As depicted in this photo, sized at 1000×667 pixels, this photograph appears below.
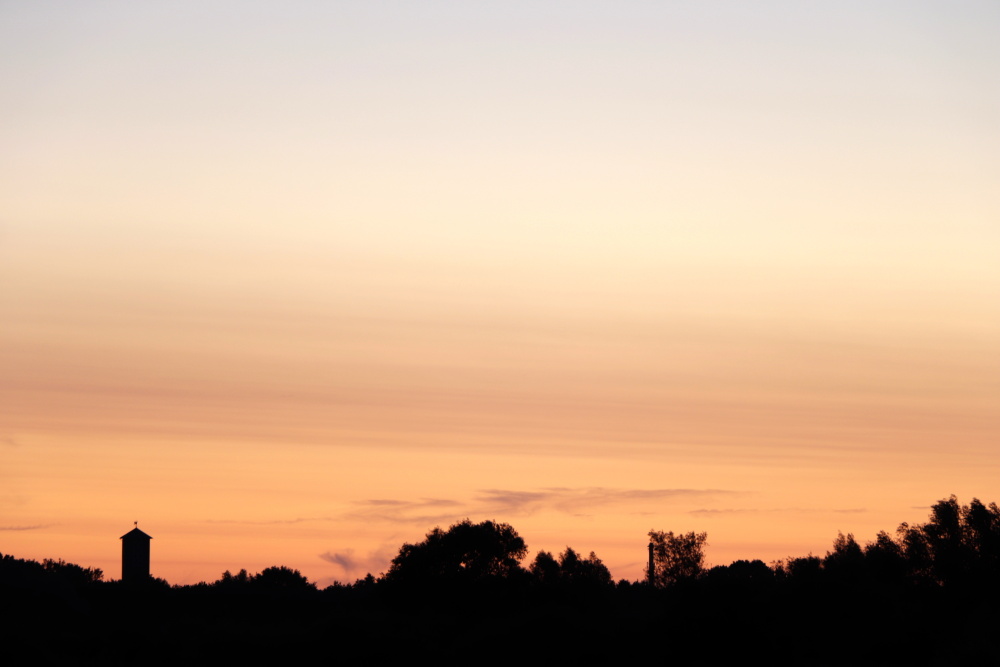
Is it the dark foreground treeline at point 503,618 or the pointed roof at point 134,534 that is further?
the pointed roof at point 134,534

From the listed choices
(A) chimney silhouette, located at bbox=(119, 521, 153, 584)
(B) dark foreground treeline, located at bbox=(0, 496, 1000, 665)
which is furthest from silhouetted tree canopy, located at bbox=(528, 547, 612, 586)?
(A) chimney silhouette, located at bbox=(119, 521, 153, 584)

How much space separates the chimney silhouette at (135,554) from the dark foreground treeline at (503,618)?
2070cm

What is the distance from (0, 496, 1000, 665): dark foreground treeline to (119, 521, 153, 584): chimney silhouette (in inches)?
815

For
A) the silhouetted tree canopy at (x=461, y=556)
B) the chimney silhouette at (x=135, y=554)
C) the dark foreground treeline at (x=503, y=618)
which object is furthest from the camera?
the chimney silhouette at (x=135, y=554)

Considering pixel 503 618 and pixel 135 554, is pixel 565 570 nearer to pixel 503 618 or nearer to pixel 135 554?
pixel 503 618

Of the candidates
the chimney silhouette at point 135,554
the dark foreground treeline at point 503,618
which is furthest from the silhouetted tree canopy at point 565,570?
the chimney silhouette at point 135,554

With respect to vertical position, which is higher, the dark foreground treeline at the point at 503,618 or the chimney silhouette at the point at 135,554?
the chimney silhouette at the point at 135,554

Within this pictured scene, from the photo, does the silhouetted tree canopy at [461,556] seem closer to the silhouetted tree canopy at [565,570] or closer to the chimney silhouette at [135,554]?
the silhouetted tree canopy at [565,570]

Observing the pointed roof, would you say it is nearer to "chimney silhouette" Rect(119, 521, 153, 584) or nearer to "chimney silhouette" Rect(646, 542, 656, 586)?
"chimney silhouette" Rect(119, 521, 153, 584)

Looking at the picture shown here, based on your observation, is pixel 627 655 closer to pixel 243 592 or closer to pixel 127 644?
pixel 127 644

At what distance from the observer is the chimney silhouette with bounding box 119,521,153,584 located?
10688 centimetres

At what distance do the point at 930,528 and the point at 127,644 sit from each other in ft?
189

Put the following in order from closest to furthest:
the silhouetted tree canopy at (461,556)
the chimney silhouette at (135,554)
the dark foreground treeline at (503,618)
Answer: the dark foreground treeline at (503,618)
the silhouetted tree canopy at (461,556)
the chimney silhouette at (135,554)

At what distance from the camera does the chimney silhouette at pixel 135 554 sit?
351 ft
